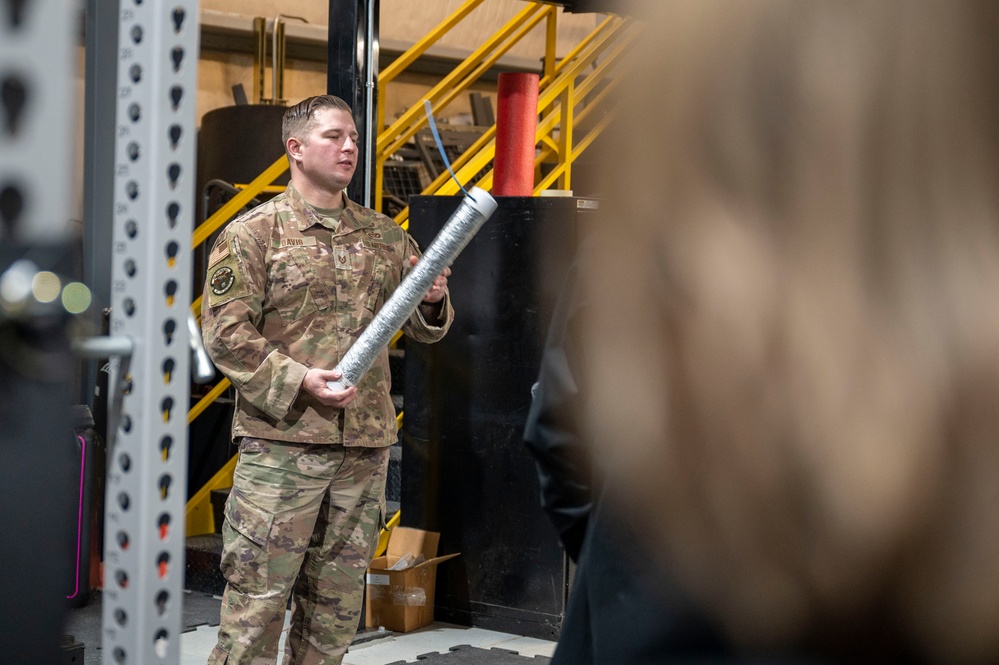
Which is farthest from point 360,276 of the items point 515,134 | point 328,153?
point 515,134

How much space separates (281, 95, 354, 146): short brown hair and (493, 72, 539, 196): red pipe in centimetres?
114

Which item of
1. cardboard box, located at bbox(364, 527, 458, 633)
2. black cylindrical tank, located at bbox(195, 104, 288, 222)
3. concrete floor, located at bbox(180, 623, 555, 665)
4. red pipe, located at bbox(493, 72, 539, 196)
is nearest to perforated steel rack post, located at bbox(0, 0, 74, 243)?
concrete floor, located at bbox(180, 623, 555, 665)

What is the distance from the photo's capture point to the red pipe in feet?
15.4

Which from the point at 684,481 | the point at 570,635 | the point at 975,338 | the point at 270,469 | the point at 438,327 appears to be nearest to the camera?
the point at 975,338

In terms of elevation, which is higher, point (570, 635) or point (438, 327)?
point (438, 327)

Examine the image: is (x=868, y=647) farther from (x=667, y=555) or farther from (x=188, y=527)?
(x=188, y=527)

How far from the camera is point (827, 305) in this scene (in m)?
0.87

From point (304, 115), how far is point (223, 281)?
0.62m

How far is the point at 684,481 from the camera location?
0.96m

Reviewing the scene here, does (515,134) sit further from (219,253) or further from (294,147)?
(219,253)

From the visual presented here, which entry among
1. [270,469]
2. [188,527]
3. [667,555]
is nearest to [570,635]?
[667,555]

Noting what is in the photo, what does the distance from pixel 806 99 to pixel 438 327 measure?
9.56 ft

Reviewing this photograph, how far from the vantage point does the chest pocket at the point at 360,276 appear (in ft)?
11.5

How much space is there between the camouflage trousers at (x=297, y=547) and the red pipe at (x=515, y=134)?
63.8 inches
